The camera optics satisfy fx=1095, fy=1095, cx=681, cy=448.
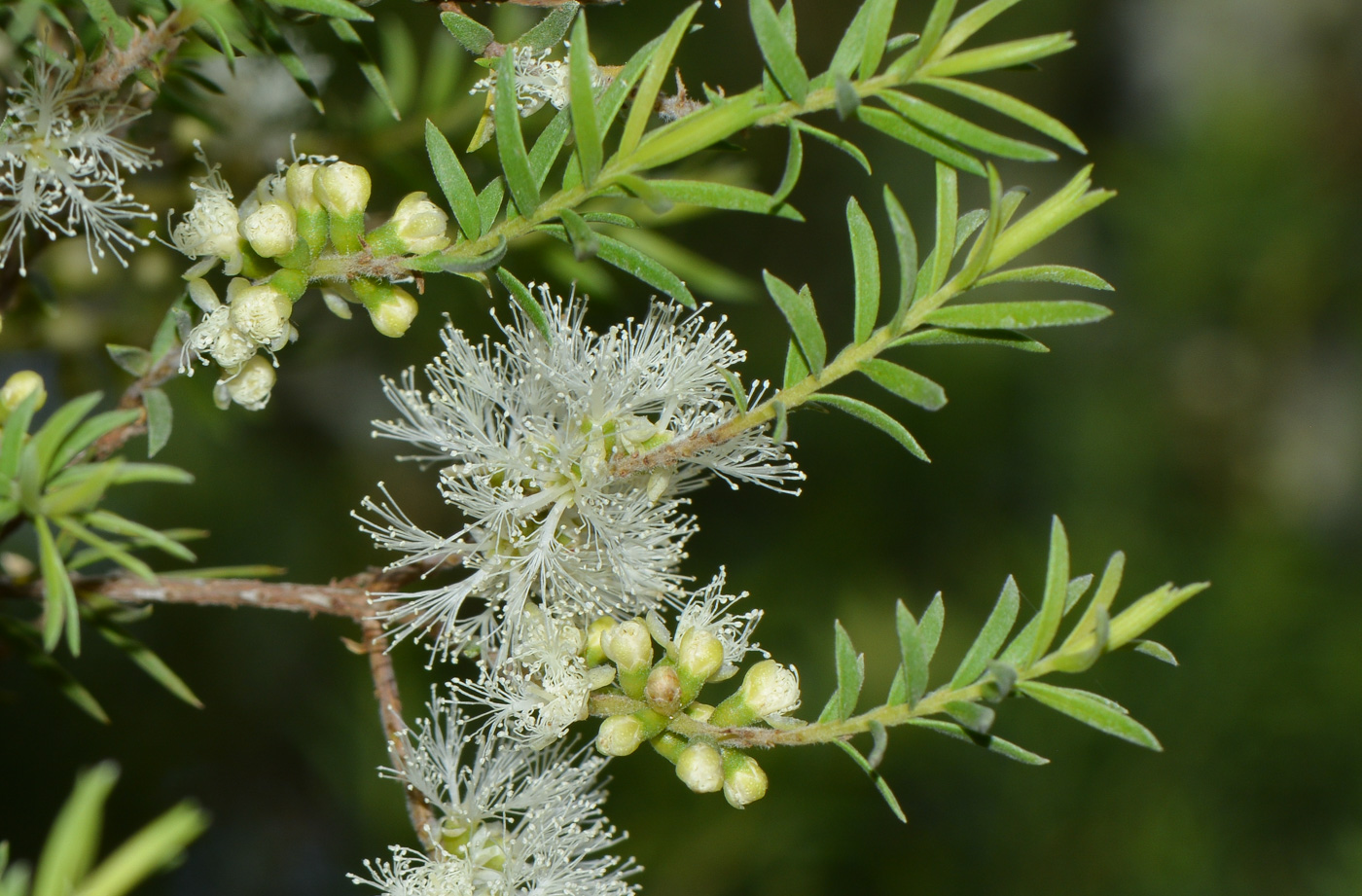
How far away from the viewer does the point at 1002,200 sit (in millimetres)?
518

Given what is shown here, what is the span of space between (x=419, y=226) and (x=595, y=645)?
255 mm

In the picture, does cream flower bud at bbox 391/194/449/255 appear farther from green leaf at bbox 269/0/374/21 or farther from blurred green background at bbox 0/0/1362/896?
blurred green background at bbox 0/0/1362/896

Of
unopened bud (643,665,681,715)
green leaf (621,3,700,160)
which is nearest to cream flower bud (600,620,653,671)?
unopened bud (643,665,681,715)

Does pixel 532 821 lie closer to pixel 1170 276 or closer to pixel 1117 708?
pixel 1117 708

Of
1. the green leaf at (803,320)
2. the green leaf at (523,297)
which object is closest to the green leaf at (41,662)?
the green leaf at (523,297)

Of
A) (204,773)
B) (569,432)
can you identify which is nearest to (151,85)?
(569,432)

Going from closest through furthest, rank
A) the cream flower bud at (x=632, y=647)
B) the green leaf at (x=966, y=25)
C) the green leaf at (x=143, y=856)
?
the green leaf at (x=143, y=856), the green leaf at (x=966, y=25), the cream flower bud at (x=632, y=647)

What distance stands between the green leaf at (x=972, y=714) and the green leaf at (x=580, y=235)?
279mm

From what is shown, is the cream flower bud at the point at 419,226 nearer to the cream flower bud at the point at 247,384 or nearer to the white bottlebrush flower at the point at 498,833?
the cream flower bud at the point at 247,384

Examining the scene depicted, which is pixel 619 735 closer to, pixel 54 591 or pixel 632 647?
pixel 632 647

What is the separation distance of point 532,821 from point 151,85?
472mm

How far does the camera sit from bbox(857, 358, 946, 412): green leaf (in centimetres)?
50

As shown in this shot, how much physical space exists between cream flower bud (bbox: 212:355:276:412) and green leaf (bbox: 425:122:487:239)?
6.1 inches

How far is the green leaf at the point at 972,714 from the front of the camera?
1.68ft
